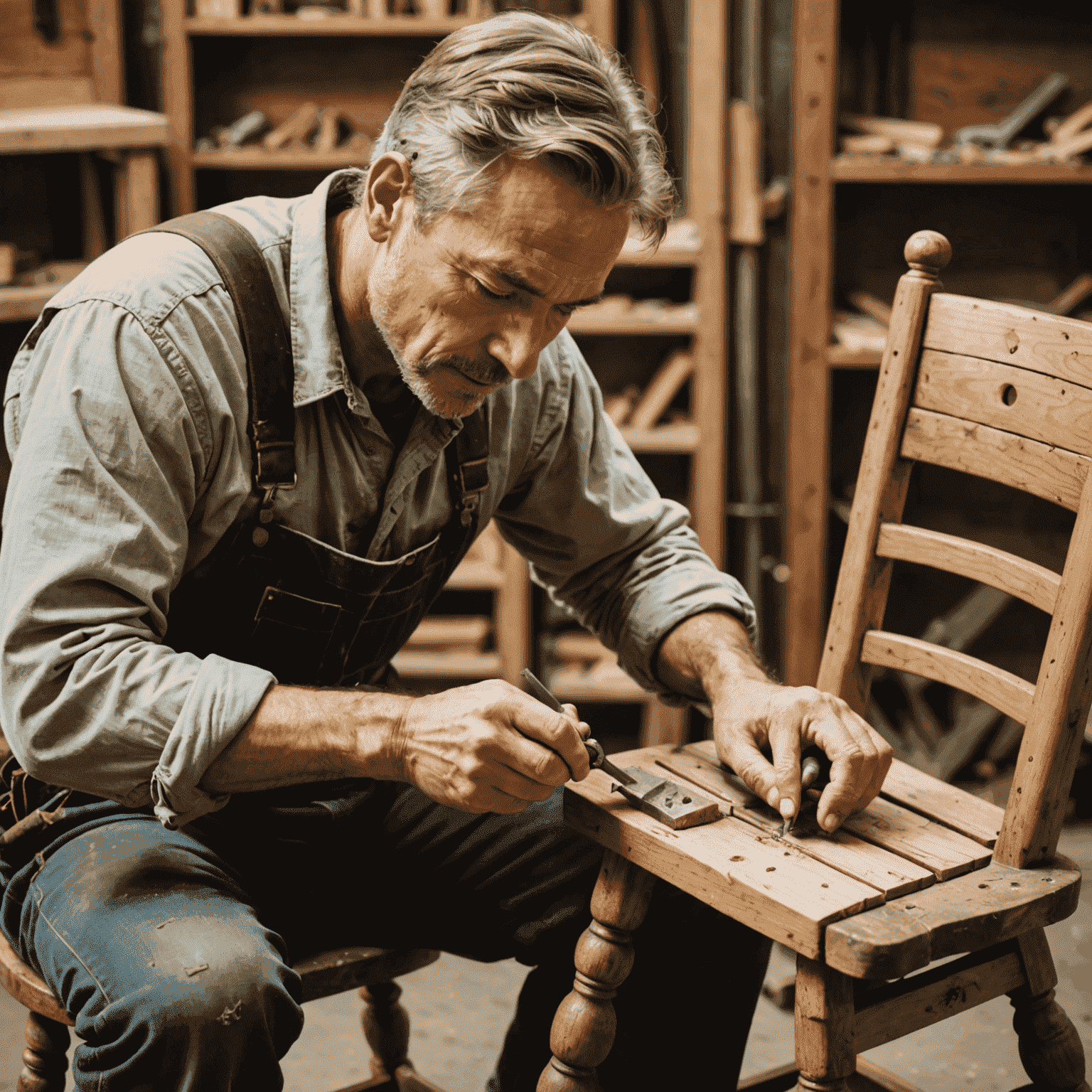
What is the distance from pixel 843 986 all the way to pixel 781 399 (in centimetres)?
234

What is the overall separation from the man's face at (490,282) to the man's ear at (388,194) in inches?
0.6

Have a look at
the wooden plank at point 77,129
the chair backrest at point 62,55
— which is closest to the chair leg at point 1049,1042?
the wooden plank at point 77,129

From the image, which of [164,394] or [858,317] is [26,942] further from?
[858,317]

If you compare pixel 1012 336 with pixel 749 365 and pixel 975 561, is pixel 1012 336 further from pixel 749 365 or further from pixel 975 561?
pixel 749 365

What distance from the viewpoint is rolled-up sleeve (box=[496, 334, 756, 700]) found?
6.16ft

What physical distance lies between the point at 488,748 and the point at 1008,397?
0.81m

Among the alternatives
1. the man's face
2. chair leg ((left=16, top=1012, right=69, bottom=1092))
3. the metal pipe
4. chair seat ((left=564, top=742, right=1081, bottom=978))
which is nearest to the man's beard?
the man's face

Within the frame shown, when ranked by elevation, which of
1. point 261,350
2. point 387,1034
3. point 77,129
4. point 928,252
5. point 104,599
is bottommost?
point 387,1034

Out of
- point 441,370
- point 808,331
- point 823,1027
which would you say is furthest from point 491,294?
point 808,331

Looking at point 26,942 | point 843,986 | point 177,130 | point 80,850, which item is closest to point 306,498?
point 80,850

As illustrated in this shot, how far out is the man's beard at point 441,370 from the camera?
1.59m

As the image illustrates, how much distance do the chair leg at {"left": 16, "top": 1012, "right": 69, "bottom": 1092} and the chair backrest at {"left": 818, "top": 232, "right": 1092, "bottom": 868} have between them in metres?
1.14

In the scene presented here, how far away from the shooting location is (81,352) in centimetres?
144

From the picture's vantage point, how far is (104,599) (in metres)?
1.41
